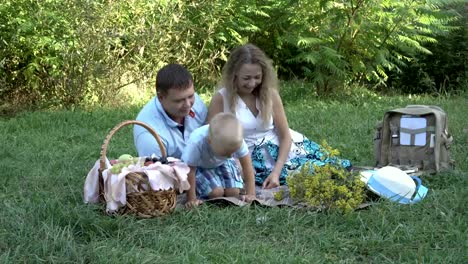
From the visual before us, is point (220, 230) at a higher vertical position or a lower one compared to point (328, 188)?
lower

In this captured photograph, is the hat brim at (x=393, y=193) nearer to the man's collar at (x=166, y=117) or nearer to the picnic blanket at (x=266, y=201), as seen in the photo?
the picnic blanket at (x=266, y=201)

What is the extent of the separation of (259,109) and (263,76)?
265mm

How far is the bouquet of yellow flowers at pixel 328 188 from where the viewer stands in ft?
13.1

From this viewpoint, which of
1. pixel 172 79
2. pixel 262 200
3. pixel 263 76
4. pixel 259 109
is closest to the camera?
pixel 262 200

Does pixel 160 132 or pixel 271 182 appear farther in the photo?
pixel 271 182

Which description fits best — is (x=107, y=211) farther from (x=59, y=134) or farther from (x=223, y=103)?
(x=59, y=134)

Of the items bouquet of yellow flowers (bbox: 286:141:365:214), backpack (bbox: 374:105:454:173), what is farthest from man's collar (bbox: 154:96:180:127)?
backpack (bbox: 374:105:454:173)

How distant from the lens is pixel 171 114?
468cm

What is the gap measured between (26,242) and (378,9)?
6851 millimetres

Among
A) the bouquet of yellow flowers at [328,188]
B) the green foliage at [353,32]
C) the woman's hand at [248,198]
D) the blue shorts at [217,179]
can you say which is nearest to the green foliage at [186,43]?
the green foliage at [353,32]

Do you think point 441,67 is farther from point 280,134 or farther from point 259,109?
point 259,109

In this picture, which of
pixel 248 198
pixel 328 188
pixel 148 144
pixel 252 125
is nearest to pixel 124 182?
pixel 148 144

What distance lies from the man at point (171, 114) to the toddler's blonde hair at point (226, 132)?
466 millimetres

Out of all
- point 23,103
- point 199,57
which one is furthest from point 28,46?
point 199,57
